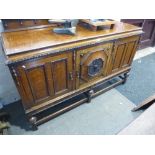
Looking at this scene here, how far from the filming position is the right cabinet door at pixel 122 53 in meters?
1.49

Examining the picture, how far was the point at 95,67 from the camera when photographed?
1425 millimetres

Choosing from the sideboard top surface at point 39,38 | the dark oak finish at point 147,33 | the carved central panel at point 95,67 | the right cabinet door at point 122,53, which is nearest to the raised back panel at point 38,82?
the sideboard top surface at point 39,38

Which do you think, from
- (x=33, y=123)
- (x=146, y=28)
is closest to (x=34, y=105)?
(x=33, y=123)

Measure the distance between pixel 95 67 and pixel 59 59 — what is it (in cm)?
46

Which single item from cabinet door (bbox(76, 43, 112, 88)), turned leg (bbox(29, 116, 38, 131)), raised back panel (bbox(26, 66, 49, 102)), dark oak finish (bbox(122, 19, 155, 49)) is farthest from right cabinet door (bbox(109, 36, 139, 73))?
dark oak finish (bbox(122, 19, 155, 49))

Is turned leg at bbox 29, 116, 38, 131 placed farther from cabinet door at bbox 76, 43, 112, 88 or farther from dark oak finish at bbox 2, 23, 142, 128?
cabinet door at bbox 76, 43, 112, 88

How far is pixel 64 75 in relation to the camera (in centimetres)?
125

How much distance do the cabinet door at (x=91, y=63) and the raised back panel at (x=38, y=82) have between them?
13.1 inches

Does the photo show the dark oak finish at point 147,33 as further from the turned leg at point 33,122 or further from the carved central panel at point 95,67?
the turned leg at point 33,122

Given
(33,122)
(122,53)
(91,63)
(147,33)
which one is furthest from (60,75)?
(147,33)

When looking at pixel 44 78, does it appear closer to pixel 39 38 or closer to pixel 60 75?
pixel 60 75

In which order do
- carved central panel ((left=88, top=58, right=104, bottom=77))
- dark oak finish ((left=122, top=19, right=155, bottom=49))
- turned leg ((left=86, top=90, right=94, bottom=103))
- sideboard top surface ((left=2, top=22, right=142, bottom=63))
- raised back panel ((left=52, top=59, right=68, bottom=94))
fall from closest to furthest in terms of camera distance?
sideboard top surface ((left=2, top=22, right=142, bottom=63)) → raised back panel ((left=52, top=59, right=68, bottom=94)) → carved central panel ((left=88, top=58, right=104, bottom=77)) → turned leg ((left=86, top=90, right=94, bottom=103)) → dark oak finish ((left=122, top=19, right=155, bottom=49))

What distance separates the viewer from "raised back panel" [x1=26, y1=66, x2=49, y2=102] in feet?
3.47
